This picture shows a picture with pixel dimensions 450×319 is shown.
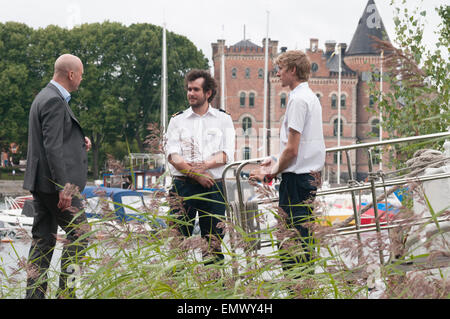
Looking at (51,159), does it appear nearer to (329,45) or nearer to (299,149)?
(299,149)

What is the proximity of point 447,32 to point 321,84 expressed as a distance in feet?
219

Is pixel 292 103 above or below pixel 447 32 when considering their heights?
below

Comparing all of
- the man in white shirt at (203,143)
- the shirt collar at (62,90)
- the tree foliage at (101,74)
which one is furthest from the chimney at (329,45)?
the shirt collar at (62,90)

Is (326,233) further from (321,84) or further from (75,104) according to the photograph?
(321,84)

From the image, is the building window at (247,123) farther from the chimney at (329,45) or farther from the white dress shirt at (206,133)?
the white dress shirt at (206,133)

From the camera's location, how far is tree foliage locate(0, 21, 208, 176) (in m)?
49.6

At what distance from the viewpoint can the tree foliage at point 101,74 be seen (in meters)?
49.6

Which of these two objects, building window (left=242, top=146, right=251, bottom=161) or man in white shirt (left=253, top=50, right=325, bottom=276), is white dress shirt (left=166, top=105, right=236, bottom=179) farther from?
building window (left=242, top=146, right=251, bottom=161)

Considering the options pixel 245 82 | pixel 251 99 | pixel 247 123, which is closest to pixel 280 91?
pixel 251 99

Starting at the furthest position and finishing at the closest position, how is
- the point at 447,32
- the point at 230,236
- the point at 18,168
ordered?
1. the point at 18,168
2. the point at 447,32
3. the point at 230,236

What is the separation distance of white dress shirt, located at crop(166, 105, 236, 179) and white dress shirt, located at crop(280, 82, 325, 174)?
57cm

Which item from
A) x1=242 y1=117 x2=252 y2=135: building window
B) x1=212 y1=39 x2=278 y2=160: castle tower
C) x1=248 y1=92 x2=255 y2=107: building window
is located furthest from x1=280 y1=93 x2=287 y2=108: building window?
x1=242 y1=117 x2=252 y2=135: building window

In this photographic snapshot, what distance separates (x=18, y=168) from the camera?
58.4 metres
